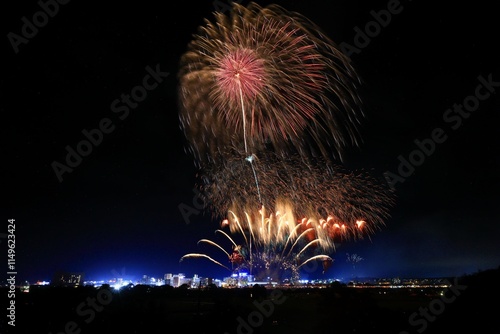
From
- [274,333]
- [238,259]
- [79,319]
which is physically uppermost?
[238,259]

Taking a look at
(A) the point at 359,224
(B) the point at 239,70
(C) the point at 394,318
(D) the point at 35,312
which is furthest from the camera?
(A) the point at 359,224

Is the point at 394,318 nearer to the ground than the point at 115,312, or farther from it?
nearer to the ground

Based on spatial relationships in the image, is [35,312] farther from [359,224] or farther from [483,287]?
[359,224]

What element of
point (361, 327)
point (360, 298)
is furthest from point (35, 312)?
point (360, 298)

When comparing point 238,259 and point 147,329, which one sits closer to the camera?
point 147,329

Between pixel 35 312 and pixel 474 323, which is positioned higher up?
pixel 35 312

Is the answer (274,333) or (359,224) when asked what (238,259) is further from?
(274,333)

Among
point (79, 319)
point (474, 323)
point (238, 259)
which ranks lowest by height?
point (474, 323)

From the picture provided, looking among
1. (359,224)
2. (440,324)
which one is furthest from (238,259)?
(440,324)

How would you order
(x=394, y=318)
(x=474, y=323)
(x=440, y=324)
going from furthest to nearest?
(x=394, y=318)
(x=440, y=324)
(x=474, y=323)
